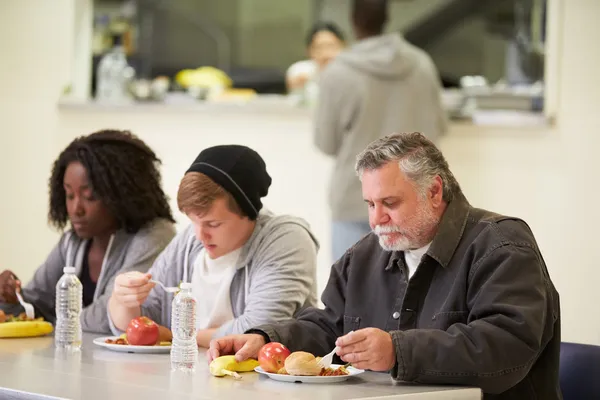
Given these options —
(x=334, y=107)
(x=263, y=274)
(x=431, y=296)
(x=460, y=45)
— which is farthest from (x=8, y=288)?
(x=460, y=45)

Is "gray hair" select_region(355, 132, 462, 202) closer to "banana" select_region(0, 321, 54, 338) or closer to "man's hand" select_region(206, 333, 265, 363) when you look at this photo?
"man's hand" select_region(206, 333, 265, 363)

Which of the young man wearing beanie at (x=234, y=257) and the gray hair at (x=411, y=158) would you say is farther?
the young man wearing beanie at (x=234, y=257)

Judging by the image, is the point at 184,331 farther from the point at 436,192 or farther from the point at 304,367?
the point at 436,192

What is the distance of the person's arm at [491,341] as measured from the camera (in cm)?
211

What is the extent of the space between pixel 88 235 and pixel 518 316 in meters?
1.59

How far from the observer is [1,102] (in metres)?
6.09

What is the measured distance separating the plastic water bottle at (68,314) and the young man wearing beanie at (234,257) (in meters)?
0.11

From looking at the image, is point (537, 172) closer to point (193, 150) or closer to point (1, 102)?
point (193, 150)

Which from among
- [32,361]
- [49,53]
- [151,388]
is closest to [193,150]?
[49,53]

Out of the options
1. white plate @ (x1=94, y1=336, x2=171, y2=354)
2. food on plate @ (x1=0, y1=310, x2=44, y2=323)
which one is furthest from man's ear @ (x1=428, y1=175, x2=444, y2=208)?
food on plate @ (x1=0, y1=310, x2=44, y2=323)

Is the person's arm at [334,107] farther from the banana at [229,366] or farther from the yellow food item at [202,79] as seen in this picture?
the banana at [229,366]

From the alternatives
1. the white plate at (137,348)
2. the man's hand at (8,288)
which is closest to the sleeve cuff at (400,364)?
the white plate at (137,348)

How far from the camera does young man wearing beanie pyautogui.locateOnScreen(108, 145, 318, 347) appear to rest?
9.07 ft

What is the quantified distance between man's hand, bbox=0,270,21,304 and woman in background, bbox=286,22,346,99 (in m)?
3.08
